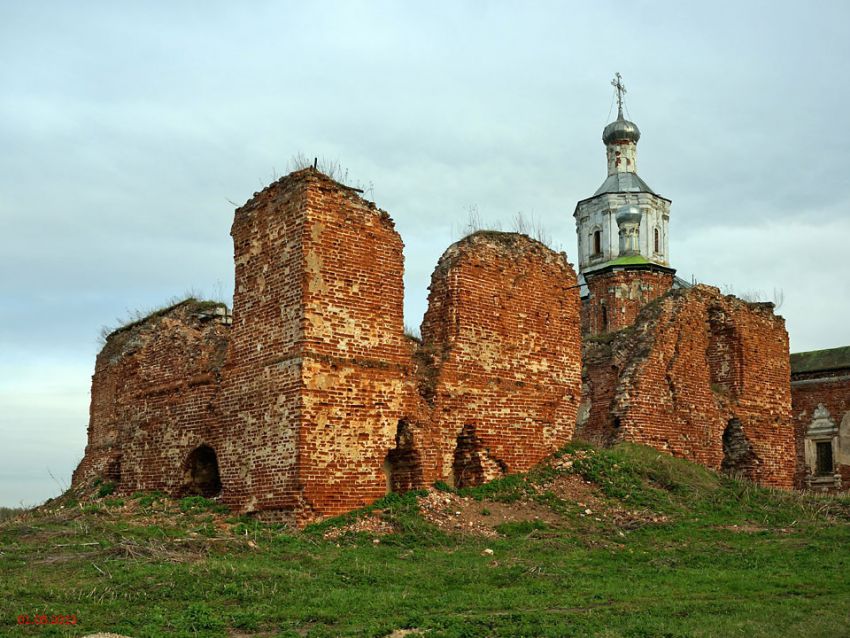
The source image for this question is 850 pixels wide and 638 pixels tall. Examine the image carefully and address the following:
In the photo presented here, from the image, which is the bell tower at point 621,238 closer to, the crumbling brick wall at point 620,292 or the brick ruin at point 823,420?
the crumbling brick wall at point 620,292

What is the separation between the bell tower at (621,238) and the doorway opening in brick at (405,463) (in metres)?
24.5

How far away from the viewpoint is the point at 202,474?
13.1m

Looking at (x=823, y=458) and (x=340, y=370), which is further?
(x=823, y=458)

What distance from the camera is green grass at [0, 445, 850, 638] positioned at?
6.64 m

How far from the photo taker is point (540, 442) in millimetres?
13625

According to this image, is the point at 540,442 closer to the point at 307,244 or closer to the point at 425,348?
the point at 425,348

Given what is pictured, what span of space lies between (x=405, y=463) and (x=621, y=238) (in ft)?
101

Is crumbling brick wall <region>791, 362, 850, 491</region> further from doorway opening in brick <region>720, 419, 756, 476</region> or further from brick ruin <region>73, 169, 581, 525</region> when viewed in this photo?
brick ruin <region>73, 169, 581, 525</region>

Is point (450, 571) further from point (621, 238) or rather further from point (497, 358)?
point (621, 238)

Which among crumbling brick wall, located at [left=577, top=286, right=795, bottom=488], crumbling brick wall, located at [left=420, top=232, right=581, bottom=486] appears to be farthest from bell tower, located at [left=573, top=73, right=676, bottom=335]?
crumbling brick wall, located at [left=420, top=232, right=581, bottom=486]

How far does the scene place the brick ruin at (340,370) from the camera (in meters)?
11.1

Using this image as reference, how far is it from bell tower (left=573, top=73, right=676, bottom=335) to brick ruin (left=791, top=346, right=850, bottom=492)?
1105cm

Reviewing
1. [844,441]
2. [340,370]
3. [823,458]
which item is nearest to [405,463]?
[340,370]

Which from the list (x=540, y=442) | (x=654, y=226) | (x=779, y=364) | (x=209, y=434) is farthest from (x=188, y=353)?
(x=654, y=226)
